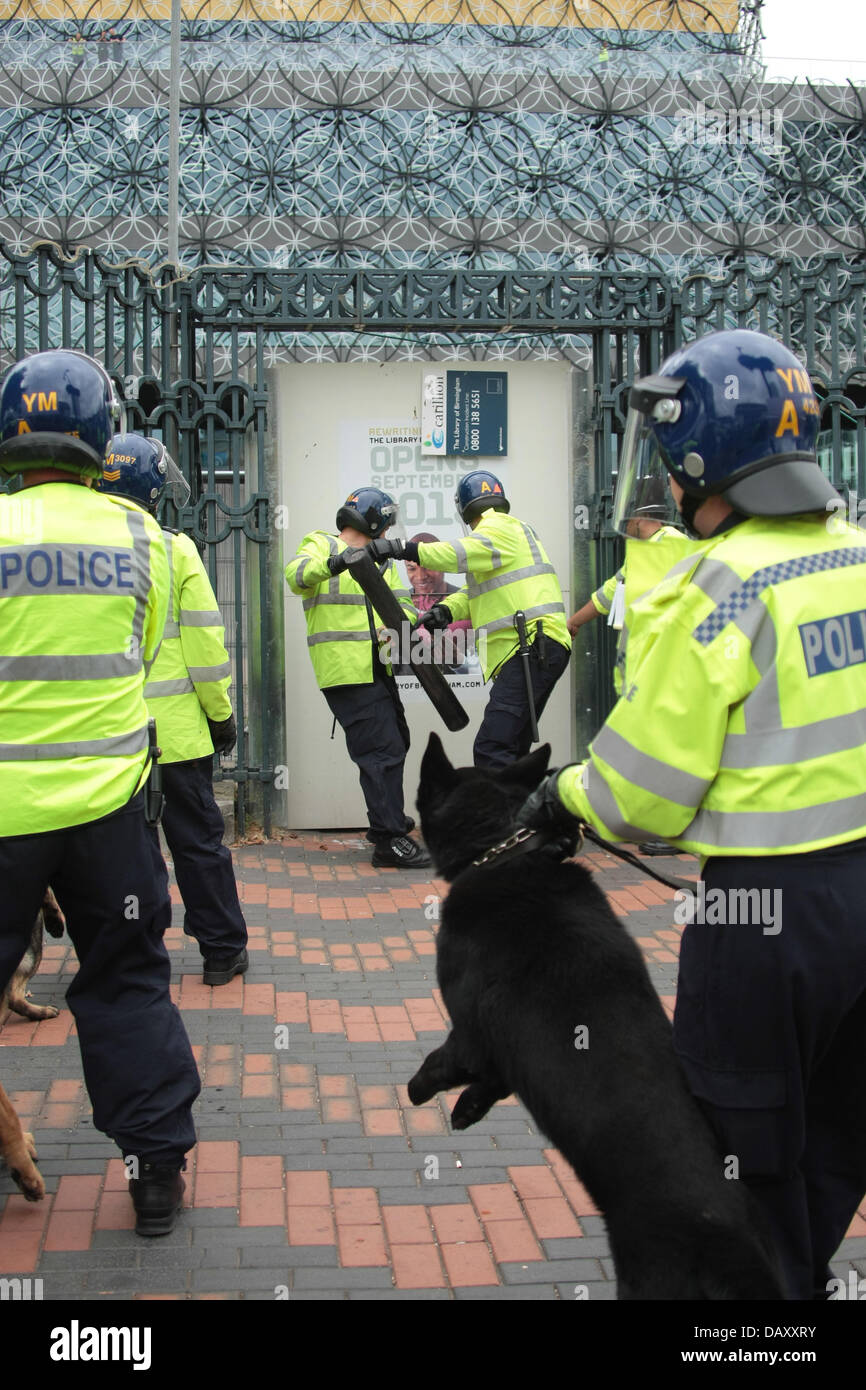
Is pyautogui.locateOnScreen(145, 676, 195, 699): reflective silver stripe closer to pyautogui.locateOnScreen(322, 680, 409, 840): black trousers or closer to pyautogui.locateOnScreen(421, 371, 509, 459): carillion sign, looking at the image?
pyautogui.locateOnScreen(322, 680, 409, 840): black trousers

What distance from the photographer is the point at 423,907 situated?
652 cm

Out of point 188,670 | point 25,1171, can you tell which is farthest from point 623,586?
point 25,1171

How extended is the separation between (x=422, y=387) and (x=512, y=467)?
0.77 metres

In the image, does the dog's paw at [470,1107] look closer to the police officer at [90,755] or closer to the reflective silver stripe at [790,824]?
the police officer at [90,755]

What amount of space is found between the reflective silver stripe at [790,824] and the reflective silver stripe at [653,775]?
7 centimetres

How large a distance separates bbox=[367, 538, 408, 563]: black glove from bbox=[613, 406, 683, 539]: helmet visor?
4.07 m

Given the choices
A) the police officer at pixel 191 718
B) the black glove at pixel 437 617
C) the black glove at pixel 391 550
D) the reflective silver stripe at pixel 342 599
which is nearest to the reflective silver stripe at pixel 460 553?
the black glove at pixel 391 550

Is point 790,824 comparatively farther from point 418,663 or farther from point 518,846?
point 418,663

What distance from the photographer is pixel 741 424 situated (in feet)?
7.32

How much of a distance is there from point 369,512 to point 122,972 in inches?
179

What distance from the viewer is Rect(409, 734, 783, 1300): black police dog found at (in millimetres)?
2051

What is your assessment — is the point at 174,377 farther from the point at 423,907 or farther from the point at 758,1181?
the point at 758,1181

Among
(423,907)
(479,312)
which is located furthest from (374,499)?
(423,907)

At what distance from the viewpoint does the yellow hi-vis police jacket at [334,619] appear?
737 centimetres
